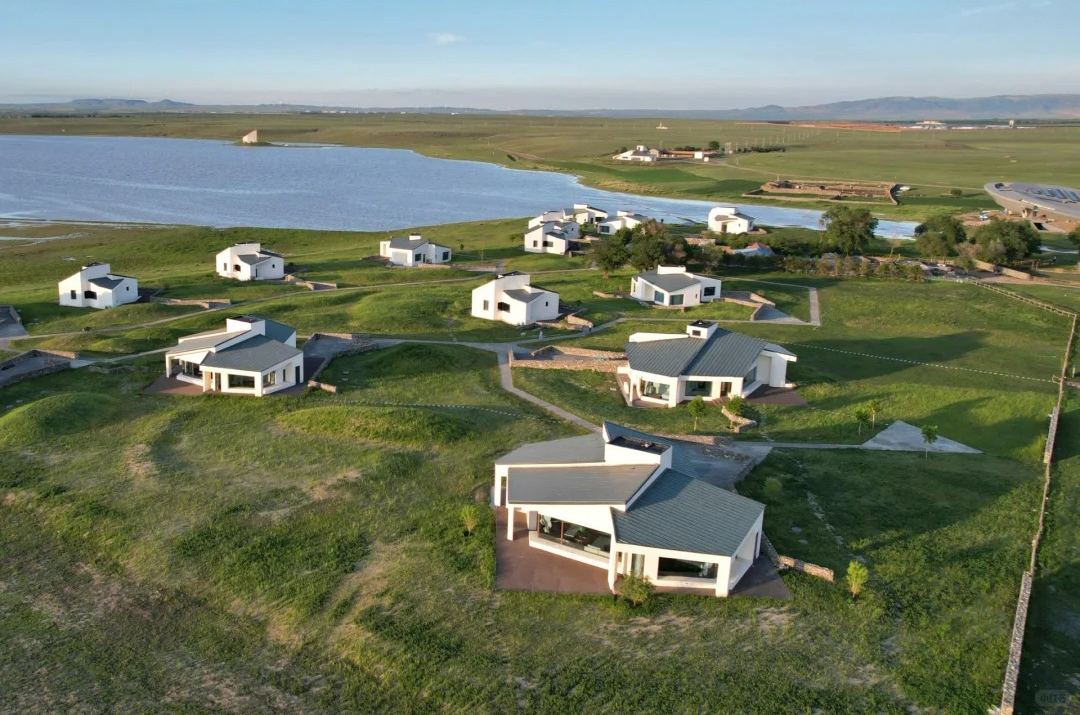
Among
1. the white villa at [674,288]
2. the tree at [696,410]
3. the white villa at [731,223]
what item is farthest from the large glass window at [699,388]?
the white villa at [731,223]

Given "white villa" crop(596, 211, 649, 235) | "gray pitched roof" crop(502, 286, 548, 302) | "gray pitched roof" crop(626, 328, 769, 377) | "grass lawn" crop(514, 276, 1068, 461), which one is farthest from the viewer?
"white villa" crop(596, 211, 649, 235)

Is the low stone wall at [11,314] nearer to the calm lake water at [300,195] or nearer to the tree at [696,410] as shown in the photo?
the tree at [696,410]

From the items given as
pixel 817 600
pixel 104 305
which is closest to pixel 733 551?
pixel 817 600

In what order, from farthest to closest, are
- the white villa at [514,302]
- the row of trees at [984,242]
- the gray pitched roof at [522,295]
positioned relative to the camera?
1. the row of trees at [984,242]
2. the gray pitched roof at [522,295]
3. the white villa at [514,302]

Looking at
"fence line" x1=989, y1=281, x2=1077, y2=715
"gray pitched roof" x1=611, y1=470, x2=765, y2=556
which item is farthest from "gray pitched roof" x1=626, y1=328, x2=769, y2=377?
"gray pitched roof" x1=611, y1=470, x2=765, y2=556

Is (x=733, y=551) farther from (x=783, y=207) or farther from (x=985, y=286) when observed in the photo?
(x=783, y=207)

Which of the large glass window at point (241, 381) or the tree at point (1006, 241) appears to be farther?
the tree at point (1006, 241)

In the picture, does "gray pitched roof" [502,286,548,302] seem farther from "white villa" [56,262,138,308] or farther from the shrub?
the shrub
